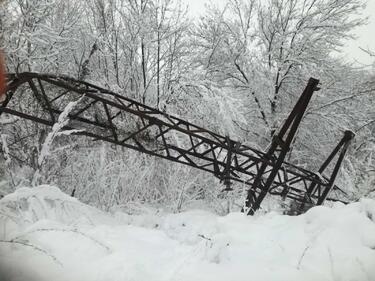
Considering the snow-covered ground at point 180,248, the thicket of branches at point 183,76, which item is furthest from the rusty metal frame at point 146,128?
the snow-covered ground at point 180,248

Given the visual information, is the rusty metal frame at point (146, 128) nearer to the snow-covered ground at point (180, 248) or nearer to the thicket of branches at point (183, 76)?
the thicket of branches at point (183, 76)

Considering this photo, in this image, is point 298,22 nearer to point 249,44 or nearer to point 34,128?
point 249,44

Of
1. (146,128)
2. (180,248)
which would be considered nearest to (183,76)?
(146,128)

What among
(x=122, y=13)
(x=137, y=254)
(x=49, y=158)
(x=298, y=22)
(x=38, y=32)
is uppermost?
(x=298, y=22)

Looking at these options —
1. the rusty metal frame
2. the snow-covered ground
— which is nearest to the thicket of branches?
the rusty metal frame

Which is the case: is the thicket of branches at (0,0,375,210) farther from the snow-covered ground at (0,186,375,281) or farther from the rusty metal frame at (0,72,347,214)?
the snow-covered ground at (0,186,375,281)

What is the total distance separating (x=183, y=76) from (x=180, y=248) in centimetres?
1114

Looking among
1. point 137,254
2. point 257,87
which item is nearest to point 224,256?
point 137,254

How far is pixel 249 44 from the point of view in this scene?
60.8ft

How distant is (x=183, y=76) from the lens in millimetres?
14812

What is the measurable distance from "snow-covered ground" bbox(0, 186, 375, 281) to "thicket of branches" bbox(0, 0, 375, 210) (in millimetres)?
3102

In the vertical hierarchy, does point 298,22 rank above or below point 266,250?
above

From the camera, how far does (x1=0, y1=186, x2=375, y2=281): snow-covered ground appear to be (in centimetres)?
317

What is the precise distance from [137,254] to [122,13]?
13038 millimetres
